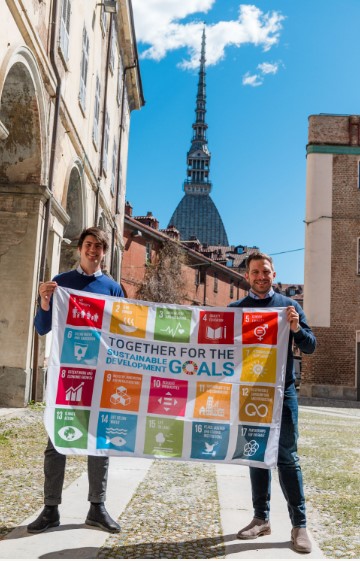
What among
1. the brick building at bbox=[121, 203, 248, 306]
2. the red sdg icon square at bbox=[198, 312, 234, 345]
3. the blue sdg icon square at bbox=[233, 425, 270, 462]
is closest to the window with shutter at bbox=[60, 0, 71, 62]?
the red sdg icon square at bbox=[198, 312, 234, 345]

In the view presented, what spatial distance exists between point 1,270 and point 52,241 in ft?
5.97

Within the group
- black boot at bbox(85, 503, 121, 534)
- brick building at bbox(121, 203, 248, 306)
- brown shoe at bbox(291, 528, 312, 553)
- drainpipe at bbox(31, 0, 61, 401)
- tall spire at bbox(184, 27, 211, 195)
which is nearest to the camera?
brown shoe at bbox(291, 528, 312, 553)

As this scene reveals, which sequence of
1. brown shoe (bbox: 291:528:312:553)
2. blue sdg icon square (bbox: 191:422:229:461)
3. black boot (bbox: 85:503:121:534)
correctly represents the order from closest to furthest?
brown shoe (bbox: 291:528:312:553), black boot (bbox: 85:503:121:534), blue sdg icon square (bbox: 191:422:229:461)

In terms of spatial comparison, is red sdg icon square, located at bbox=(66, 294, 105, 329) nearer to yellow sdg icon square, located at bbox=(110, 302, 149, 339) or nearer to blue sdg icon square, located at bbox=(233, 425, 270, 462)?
yellow sdg icon square, located at bbox=(110, 302, 149, 339)

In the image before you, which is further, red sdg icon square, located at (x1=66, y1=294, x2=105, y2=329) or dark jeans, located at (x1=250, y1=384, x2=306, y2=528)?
red sdg icon square, located at (x1=66, y1=294, x2=105, y2=329)

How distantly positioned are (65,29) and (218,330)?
10.9 metres

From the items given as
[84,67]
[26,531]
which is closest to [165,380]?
[26,531]

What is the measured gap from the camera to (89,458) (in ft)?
13.8

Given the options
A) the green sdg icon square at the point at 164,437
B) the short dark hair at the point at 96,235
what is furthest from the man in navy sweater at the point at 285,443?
the short dark hair at the point at 96,235

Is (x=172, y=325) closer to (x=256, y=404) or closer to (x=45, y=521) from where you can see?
(x=256, y=404)

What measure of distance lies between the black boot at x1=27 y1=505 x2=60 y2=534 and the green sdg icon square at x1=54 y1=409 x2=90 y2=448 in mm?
425

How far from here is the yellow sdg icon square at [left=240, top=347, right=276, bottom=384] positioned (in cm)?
436

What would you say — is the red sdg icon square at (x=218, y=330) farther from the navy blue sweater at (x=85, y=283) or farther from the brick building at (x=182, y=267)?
the brick building at (x=182, y=267)

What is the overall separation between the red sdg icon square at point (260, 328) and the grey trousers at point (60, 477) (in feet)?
4.47
